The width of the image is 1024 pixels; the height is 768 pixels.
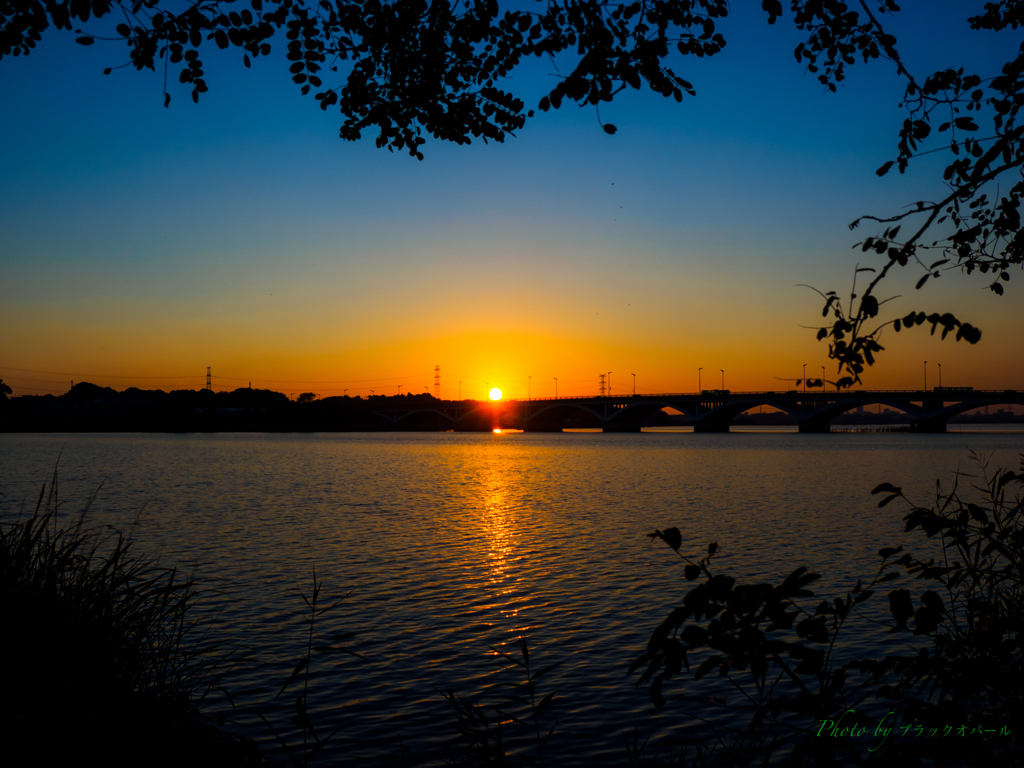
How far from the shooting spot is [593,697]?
9.00 m

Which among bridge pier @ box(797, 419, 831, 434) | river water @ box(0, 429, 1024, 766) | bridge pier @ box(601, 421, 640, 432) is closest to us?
river water @ box(0, 429, 1024, 766)

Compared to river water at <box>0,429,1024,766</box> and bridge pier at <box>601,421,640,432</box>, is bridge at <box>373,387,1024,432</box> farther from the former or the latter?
river water at <box>0,429,1024,766</box>

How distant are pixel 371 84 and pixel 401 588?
1012 cm

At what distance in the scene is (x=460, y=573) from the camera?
1675 cm

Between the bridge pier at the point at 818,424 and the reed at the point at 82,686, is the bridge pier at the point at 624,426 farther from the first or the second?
the reed at the point at 82,686

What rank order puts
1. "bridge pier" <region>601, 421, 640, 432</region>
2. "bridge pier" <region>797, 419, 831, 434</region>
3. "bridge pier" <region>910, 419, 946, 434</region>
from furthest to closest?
"bridge pier" <region>601, 421, 640, 432</region>, "bridge pier" <region>797, 419, 831, 434</region>, "bridge pier" <region>910, 419, 946, 434</region>

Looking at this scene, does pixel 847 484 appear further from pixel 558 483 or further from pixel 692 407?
pixel 692 407

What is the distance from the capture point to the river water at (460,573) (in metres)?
8.54

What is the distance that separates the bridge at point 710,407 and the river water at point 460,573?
73509mm

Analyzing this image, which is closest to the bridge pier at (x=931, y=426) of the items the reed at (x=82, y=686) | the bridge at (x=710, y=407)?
the bridge at (x=710, y=407)

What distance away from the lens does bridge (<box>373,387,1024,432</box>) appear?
389 ft

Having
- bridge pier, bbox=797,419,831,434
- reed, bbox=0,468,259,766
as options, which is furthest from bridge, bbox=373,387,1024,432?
reed, bbox=0,468,259,766

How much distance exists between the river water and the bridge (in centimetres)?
7351

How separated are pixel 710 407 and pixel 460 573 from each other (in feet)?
440
